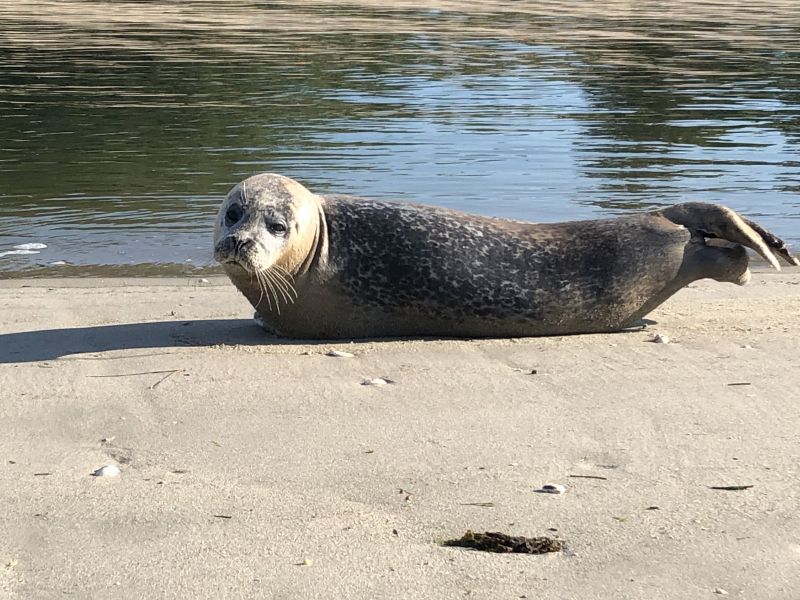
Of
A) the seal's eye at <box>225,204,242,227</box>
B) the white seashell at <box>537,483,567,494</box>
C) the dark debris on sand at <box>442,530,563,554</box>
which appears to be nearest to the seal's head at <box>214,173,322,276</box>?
the seal's eye at <box>225,204,242,227</box>

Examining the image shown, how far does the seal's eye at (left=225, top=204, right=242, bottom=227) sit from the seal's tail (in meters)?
2.23

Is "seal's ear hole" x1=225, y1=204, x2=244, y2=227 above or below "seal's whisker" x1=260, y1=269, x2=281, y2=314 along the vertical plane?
above

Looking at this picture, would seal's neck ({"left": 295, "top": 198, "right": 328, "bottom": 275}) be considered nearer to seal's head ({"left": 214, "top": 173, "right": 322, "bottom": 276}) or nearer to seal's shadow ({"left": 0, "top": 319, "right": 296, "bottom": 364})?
seal's head ({"left": 214, "top": 173, "right": 322, "bottom": 276})

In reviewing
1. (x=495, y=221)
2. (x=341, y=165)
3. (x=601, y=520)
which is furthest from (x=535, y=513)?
(x=341, y=165)

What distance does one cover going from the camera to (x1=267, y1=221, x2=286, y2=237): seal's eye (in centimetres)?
597

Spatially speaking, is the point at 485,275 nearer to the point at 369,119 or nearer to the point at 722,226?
the point at 722,226

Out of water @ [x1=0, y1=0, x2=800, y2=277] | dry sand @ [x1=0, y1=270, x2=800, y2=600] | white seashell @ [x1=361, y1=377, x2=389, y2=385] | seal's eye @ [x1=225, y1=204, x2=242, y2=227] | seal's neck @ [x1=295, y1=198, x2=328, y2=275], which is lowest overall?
water @ [x1=0, y1=0, x2=800, y2=277]

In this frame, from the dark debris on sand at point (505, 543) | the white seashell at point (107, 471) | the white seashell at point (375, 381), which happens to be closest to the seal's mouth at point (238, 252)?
the white seashell at point (375, 381)

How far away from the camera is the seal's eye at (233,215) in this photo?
19.7 feet

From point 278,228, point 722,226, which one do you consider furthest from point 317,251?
point 722,226

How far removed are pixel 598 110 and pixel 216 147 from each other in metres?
5.48

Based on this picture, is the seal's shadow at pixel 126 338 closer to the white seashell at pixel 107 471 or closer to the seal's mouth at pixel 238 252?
the seal's mouth at pixel 238 252

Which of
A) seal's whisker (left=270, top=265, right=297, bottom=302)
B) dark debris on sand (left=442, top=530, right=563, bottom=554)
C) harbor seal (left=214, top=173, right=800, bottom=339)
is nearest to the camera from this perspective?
dark debris on sand (left=442, top=530, right=563, bottom=554)

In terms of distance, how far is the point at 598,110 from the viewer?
651 inches
